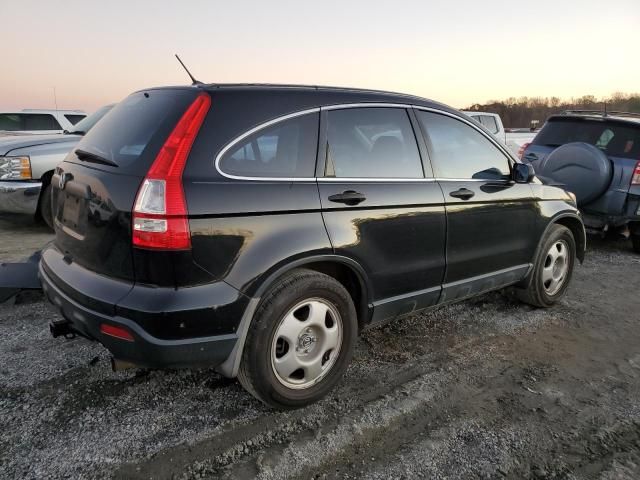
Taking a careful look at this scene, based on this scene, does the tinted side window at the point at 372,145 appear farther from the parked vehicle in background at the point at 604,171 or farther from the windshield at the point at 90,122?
the windshield at the point at 90,122

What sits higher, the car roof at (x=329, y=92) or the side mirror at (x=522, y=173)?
the car roof at (x=329, y=92)

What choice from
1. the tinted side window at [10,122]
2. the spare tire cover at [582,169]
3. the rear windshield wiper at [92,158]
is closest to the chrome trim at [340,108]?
the rear windshield wiper at [92,158]

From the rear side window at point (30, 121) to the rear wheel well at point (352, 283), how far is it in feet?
32.8

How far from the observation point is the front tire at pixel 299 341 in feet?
8.11

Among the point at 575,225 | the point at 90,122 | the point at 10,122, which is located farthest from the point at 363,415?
the point at 10,122

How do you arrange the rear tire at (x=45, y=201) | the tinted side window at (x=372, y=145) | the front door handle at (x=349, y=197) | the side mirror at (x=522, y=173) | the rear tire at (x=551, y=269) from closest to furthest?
the front door handle at (x=349, y=197) → the tinted side window at (x=372, y=145) → the side mirror at (x=522, y=173) → the rear tire at (x=551, y=269) → the rear tire at (x=45, y=201)

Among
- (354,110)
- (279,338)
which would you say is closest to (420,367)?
(279,338)

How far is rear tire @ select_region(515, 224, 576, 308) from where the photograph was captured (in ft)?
13.9

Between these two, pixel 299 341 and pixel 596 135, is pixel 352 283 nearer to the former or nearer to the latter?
pixel 299 341

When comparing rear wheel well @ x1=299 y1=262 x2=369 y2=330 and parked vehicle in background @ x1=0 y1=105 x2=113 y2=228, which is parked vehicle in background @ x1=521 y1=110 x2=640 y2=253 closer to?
rear wheel well @ x1=299 y1=262 x2=369 y2=330

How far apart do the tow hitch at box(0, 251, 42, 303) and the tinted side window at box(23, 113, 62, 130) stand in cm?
781

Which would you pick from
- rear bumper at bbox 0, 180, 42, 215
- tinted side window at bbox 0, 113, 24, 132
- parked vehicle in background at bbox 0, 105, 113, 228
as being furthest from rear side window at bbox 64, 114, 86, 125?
rear bumper at bbox 0, 180, 42, 215

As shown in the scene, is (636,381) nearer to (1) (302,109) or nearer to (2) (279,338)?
(2) (279,338)

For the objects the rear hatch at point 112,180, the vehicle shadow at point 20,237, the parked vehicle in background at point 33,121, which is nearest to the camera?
the rear hatch at point 112,180
